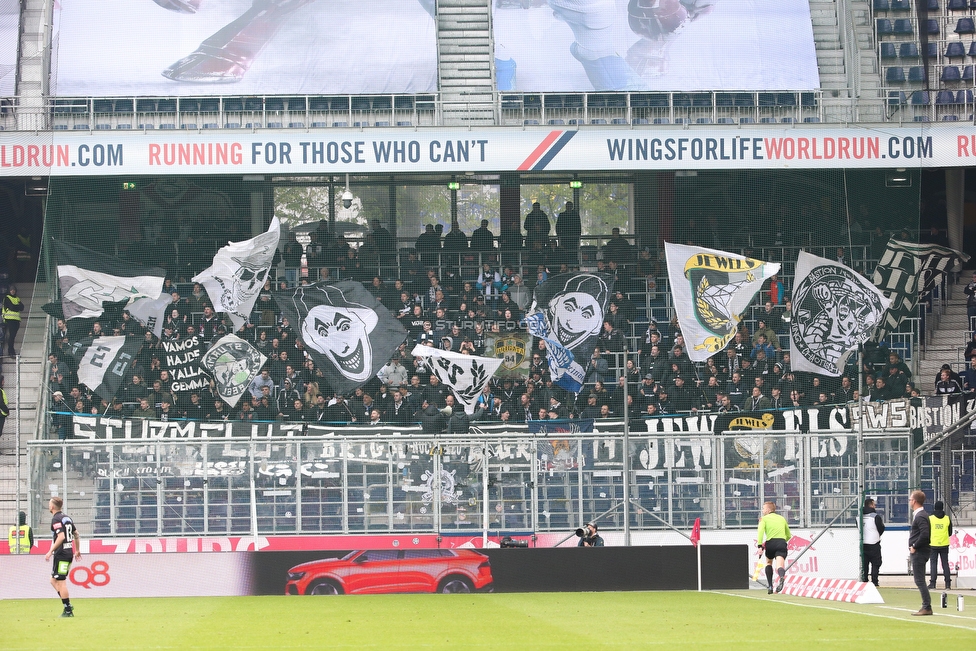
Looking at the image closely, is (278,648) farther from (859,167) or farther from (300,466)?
(859,167)

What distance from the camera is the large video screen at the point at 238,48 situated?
26.8 meters

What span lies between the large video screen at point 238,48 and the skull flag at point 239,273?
3.08m

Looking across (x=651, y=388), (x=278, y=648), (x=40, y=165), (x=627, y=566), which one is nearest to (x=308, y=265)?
(x=40, y=165)

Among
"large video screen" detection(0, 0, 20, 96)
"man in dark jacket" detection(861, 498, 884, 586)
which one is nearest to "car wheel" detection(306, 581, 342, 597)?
"man in dark jacket" detection(861, 498, 884, 586)

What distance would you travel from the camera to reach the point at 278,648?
12398 mm

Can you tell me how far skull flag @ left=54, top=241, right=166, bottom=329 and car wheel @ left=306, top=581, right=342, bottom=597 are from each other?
8.25m

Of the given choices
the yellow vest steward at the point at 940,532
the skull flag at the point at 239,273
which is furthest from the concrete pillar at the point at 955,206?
the skull flag at the point at 239,273

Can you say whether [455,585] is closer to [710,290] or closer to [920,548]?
[920,548]

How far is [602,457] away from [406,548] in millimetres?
3615

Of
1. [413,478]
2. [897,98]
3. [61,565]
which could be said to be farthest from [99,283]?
[897,98]

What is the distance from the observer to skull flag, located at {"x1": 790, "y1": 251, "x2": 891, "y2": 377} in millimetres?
26141

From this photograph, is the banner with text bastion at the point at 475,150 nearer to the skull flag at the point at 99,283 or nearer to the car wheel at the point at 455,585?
the skull flag at the point at 99,283

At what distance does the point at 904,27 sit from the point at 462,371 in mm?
12763

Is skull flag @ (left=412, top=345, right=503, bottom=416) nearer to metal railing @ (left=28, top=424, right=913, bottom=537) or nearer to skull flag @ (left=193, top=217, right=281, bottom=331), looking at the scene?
metal railing @ (left=28, top=424, right=913, bottom=537)
